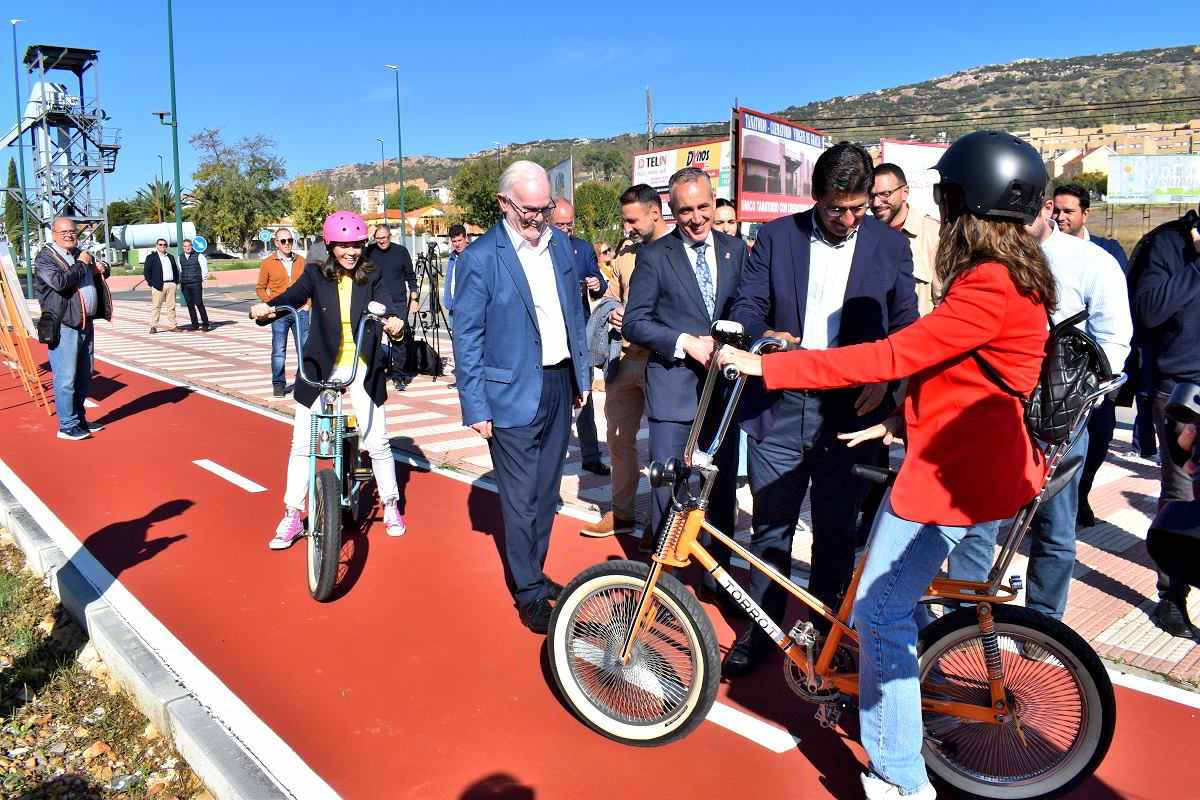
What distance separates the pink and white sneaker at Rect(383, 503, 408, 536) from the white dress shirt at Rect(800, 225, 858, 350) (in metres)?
3.14

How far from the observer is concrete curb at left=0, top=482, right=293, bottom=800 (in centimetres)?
307

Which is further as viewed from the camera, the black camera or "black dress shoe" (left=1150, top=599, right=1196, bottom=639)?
"black dress shoe" (left=1150, top=599, right=1196, bottom=639)

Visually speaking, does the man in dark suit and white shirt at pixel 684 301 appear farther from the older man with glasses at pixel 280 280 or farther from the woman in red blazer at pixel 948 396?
the older man with glasses at pixel 280 280

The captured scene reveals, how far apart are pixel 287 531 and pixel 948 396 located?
4.26 m

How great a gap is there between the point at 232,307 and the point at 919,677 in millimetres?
29469

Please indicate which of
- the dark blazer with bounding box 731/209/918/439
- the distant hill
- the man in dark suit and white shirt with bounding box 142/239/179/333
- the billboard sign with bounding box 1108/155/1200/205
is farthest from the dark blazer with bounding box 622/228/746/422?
the distant hill

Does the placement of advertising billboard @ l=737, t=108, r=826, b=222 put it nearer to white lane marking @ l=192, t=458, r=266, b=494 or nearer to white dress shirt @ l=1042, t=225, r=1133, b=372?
white lane marking @ l=192, t=458, r=266, b=494

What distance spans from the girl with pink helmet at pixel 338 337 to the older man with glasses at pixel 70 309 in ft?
14.6

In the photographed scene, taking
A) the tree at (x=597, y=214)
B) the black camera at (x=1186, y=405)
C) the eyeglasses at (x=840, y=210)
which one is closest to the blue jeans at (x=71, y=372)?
the eyeglasses at (x=840, y=210)

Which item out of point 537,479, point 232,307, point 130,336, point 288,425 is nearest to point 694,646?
point 537,479

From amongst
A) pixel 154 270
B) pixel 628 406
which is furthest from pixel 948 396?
pixel 154 270

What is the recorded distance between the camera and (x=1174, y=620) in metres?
4.16

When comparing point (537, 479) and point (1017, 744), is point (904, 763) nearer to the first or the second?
point (1017, 744)

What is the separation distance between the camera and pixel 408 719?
11.6ft
